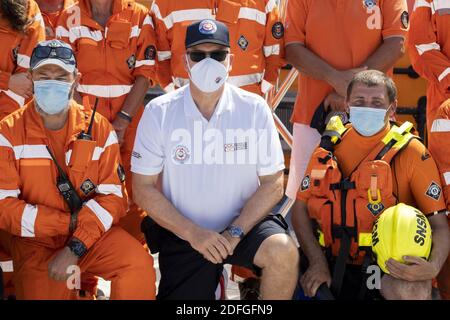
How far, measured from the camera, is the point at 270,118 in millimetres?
4707

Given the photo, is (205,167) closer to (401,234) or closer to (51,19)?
(401,234)

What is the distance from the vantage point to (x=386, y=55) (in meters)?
5.39

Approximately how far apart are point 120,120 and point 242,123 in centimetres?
108

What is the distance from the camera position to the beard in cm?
526

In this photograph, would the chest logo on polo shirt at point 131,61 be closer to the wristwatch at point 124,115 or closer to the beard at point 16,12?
the wristwatch at point 124,115

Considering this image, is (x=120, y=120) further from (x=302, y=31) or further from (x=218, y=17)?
(x=302, y=31)

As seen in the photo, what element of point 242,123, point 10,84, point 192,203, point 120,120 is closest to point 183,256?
point 192,203

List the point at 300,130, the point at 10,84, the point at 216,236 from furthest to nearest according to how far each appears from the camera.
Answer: the point at 300,130 → the point at 10,84 → the point at 216,236

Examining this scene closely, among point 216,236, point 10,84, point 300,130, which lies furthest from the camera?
point 300,130

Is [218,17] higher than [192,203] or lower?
higher

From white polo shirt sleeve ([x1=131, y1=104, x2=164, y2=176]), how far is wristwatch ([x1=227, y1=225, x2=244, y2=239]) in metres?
0.51

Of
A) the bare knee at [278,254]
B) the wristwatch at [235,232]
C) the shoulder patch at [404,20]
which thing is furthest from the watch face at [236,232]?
the shoulder patch at [404,20]

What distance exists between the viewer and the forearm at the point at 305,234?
179 inches

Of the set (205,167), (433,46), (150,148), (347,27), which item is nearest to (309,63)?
(347,27)
